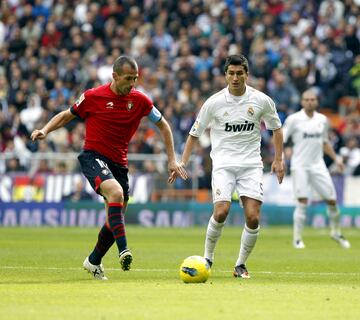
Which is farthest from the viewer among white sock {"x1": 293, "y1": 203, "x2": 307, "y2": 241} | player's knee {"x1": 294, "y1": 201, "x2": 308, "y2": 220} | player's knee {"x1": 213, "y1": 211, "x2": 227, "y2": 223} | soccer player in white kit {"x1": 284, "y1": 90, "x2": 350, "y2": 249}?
soccer player in white kit {"x1": 284, "y1": 90, "x2": 350, "y2": 249}

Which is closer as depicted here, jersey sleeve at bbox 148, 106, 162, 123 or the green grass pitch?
the green grass pitch

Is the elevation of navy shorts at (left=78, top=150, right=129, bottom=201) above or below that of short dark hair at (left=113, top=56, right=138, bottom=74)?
below

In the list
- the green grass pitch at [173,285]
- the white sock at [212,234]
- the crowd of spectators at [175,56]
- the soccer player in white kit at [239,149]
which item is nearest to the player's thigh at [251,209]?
the soccer player in white kit at [239,149]

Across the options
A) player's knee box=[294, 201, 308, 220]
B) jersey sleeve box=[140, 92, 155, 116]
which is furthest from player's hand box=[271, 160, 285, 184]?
player's knee box=[294, 201, 308, 220]

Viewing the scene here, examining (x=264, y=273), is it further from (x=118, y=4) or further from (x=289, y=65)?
(x=118, y=4)

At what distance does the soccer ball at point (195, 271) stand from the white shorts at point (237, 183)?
1333 mm

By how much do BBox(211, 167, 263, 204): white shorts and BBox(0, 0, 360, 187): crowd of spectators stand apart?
52.8 ft

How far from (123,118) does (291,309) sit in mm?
4144

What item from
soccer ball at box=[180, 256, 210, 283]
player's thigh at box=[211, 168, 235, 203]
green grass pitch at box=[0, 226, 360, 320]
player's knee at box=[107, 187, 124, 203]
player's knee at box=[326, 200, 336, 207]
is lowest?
green grass pitch at box=[0, 226, 360, 320]

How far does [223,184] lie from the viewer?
45.5ft

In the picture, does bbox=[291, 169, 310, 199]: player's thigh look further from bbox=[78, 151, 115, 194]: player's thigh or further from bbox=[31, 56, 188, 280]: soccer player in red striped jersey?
bbox=[78, 151, 115, 194]: player's thigh

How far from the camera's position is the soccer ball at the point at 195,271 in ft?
41.2

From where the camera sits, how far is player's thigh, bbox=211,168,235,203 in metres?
13.8

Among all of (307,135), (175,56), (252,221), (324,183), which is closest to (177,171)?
(252,221)
